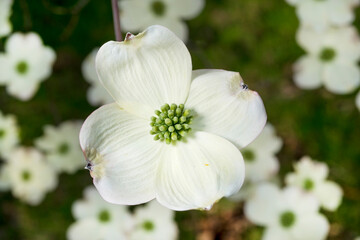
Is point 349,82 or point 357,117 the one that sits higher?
point 349,82

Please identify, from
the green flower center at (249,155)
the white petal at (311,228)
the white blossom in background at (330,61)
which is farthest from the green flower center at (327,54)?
the white petal at (311,228)

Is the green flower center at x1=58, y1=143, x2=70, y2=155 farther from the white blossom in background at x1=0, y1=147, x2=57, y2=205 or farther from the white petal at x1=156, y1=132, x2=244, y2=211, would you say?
the white petal at x1=156, y1=132, x2=244, y2=211

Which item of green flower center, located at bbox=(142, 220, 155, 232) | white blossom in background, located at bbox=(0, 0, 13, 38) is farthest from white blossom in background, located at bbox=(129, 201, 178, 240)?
white blossom in background, located at bbox=(0, 0, 13, 38)

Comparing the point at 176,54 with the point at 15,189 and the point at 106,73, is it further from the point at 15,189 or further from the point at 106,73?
the point at 15,189

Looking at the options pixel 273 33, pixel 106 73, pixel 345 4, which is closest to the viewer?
pixel 106 73

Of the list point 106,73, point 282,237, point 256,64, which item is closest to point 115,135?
point 106,73

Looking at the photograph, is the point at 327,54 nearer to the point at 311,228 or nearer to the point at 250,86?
the point at 250,86

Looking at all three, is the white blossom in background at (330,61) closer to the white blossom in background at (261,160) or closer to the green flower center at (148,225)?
the white blossom in background at (261,160)
